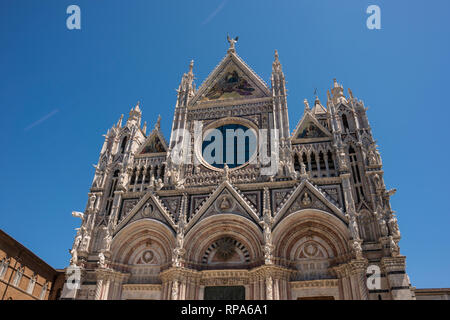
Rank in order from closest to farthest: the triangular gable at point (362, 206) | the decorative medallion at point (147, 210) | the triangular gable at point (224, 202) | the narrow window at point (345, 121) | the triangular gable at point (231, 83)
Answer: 1. the triangular gable at point (362, 206)
2. the triangular gable at point (224, 202)
3. the decorative medallion at point (147, 210)
4. the narrow window at point (345, 121)
5. the triangular gable at point (231, 83)

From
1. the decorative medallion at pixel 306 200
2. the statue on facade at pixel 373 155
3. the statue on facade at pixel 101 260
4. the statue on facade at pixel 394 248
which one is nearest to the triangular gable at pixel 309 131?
the statue on facade at pixel 373 155

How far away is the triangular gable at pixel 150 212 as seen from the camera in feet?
63.9

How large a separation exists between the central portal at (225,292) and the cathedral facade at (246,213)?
0.18ft

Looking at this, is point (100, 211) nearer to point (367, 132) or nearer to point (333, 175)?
point (333, 175)

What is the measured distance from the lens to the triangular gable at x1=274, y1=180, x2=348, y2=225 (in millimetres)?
17969

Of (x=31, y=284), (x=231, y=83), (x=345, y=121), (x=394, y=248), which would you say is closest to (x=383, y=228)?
A: (x=394, y=248)

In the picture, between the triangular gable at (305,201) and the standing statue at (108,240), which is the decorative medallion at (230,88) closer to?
the triangular gable at (305,201)

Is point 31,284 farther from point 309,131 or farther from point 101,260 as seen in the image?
point 309,131

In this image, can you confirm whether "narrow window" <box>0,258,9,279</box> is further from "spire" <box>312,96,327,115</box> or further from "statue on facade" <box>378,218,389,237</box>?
"spire" <box>312,96,327,115</box>

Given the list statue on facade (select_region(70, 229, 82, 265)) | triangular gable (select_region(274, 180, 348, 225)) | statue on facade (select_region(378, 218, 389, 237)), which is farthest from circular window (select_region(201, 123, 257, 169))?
statue on facade (select_region(70, 229, 82, 265))

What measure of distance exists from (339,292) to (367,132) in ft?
31.7

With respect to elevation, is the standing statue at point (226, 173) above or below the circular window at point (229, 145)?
below
